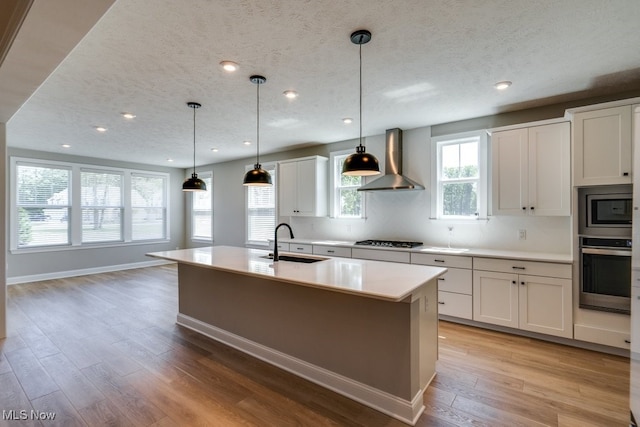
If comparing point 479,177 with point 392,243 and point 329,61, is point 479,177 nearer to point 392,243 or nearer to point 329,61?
point 392,243

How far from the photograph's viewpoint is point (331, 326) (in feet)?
7.86

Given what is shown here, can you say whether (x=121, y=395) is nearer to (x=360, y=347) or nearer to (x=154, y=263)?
(x=360, y=347)

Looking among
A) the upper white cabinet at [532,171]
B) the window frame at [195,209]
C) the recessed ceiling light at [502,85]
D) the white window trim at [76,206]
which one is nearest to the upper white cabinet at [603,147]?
the upper white cabinet at [532,171]

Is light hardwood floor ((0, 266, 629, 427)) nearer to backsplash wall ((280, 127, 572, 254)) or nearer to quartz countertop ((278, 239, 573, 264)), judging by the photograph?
quartz countertop ((278, 239, 573, 264))

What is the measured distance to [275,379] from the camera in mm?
2492

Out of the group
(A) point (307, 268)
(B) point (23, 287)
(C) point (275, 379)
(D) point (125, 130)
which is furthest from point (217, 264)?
(B) point (23, 287)

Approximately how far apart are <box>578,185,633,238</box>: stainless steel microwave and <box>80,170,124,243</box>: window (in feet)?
28.0

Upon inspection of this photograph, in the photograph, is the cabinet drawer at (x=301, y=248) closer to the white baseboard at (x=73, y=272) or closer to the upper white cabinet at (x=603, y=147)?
the upper white cabinet at (x=603, y=147)

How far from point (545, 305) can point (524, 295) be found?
20 cm

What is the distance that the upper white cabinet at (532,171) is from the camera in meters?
3.25

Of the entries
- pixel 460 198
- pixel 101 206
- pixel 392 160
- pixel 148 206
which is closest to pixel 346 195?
pixel 392 160

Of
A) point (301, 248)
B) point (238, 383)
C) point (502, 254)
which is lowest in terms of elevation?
point (238, 383)

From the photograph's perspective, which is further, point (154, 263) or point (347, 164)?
point (154, 263)

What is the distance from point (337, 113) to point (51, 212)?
6281mm
